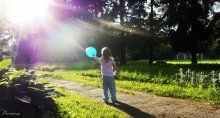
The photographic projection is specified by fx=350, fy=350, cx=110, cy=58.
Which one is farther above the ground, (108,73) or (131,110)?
(108,73)

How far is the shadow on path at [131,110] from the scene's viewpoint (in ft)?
27.7

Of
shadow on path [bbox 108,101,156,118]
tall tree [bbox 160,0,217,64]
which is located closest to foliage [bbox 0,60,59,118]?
shadow on path [bbox 108,101,156,118]

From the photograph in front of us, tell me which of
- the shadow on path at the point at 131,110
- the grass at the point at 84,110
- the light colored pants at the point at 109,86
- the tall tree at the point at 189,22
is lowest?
the shadow on path at the point at 131,110

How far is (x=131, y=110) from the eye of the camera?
9.03 m

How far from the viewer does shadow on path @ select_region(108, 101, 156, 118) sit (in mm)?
8430

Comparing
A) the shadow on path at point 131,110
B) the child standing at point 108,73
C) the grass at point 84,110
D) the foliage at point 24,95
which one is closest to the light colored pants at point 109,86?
the child standing at point 108,73

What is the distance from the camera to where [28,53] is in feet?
148

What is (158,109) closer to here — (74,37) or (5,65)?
(5,65)

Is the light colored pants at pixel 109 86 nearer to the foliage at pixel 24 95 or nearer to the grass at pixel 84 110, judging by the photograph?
the grass at pixel 84 110

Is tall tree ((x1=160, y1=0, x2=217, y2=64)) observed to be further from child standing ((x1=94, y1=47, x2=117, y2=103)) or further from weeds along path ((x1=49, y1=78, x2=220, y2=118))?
child standing ((x1=94, y1=47, x2=117, y2=103))

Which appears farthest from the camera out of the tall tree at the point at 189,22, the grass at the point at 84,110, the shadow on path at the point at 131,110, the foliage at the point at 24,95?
the tall tree at the point at 189,22

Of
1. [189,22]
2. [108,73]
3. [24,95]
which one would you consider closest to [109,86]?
[108,73]

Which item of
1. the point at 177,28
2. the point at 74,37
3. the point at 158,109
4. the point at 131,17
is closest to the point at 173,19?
the point at 177,28

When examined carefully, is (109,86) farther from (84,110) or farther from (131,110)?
(84,110)
